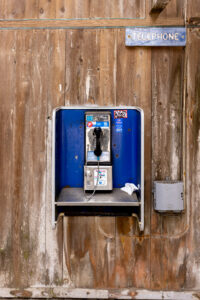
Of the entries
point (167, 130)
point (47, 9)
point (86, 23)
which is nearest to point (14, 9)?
point (47, 9)

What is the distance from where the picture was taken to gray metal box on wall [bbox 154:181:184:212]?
1729 millimetres

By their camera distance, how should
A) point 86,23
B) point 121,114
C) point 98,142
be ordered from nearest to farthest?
point 98,142, point 121,114, point 86,23

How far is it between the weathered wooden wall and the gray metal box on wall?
0.37ft

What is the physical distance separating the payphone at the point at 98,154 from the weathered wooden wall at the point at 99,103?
35 cm

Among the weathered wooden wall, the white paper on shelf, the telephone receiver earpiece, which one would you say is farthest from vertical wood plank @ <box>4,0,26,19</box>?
the white paper on shelf

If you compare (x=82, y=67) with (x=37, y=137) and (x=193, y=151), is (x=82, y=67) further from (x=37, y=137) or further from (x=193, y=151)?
(x=193, y=151)

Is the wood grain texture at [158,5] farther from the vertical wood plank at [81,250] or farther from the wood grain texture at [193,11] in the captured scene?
the vertical wood plank at [81,250]

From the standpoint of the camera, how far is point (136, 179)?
1.63 meters

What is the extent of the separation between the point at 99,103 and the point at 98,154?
0.52m

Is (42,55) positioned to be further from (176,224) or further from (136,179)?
(176,224)

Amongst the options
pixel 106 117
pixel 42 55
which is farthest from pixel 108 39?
pixel 106 117

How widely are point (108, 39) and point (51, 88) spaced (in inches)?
24.7

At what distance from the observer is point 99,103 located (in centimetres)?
184

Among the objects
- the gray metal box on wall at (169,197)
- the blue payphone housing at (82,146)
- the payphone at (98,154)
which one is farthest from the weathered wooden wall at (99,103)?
the payphone at (98,154)
